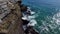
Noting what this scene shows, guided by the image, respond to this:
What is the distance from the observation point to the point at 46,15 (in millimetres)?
22797

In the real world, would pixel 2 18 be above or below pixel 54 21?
above

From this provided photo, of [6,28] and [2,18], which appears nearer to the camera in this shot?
[6,28]

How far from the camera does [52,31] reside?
17.7 metres

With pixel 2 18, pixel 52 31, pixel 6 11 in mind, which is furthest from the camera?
pixel 52 31

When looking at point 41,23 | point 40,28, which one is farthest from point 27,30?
point 41,23

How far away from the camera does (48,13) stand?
2355 centimetres

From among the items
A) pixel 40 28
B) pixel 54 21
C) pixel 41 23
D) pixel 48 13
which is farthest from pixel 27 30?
pixel 48 13

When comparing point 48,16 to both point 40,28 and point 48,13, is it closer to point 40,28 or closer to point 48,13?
point 48,13

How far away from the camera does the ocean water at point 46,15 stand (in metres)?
18.4

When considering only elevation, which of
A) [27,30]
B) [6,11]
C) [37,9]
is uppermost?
[6,11]

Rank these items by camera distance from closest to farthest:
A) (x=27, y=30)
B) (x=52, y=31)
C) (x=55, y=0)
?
1. (x=27, y=30)
2. (x=52, y=31)
3. (x=55, y=0)

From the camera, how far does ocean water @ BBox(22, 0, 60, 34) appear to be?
723 inches

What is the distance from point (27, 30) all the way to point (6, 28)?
19.1 feet

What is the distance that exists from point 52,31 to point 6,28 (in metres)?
8.87
